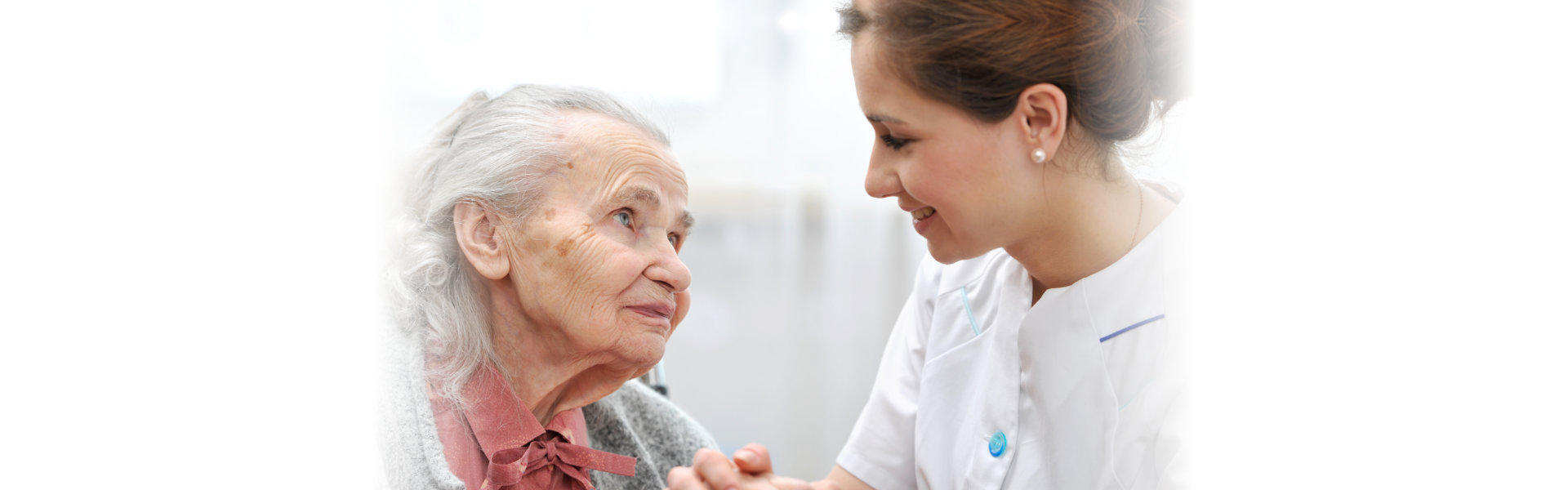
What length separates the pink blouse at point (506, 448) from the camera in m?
0.94

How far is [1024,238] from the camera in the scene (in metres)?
1.04

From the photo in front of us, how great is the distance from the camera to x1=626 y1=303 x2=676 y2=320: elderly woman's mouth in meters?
1.03

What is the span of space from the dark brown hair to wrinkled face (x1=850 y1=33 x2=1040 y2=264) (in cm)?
2

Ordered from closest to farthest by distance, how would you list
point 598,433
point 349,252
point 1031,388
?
point 349,252 < point 1031,388 < point 598,433

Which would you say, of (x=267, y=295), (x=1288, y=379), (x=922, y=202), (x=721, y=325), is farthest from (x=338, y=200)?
(x=721, y=325)

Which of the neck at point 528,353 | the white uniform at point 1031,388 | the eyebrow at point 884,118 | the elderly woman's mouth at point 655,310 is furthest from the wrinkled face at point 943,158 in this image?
the neck at point 528,353

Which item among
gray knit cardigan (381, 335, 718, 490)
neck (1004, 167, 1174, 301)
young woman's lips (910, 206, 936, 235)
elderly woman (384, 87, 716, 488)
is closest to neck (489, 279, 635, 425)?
elderly woman (384, 87, 716, 488)

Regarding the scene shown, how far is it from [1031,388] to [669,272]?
46cm

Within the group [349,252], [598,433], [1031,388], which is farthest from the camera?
[598,433]

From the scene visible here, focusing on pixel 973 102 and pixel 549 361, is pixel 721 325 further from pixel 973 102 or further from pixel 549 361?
pixel 973 102

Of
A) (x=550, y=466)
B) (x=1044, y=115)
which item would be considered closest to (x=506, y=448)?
(x=550, y=466)

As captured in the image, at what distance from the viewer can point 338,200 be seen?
693mm

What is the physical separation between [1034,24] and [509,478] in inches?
28.1

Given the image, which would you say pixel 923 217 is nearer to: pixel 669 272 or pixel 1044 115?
pixel 1044 115
